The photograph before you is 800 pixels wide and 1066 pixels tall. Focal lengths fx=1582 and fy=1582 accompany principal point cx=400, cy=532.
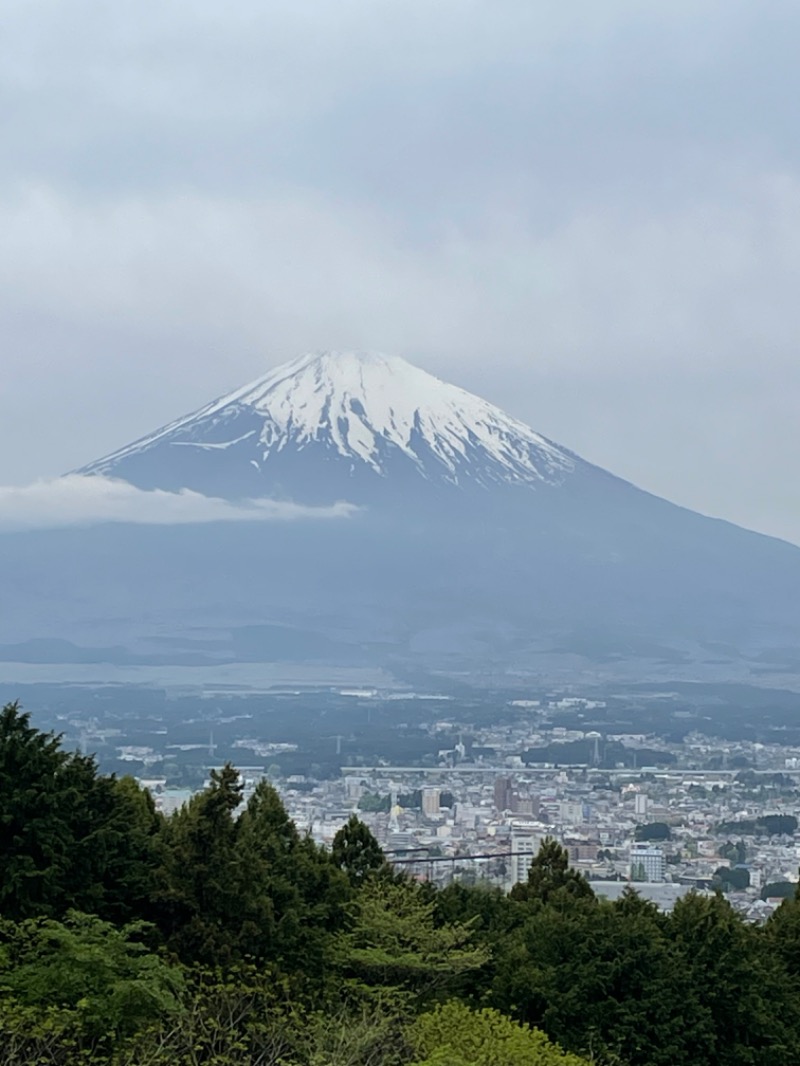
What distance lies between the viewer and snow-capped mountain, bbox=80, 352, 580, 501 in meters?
122

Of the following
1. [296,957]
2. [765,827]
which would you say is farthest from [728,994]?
[765,827]

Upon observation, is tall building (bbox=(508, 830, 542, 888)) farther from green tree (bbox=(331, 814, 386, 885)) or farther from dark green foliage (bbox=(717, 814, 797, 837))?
dark green foliage (bbox=(717, 814, 797, 837))

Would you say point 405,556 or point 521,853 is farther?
point 405,556

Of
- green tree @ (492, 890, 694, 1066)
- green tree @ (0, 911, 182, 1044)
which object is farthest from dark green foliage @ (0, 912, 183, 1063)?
green tree @ (492, 890, 694, 1066)

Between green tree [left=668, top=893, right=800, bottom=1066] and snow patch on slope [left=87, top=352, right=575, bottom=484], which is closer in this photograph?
green tree [left=668, top=893, right=800, bottom=1066]

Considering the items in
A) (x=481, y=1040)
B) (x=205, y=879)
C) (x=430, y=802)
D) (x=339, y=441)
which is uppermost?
(x=339, y=441)

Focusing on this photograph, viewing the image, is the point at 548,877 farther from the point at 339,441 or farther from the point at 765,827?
the point at 339,441

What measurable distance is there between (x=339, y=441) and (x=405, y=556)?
1674 centimetres

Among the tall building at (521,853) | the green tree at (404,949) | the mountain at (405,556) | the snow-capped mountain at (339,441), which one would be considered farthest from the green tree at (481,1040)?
the snow-capped mountain at (339,441)

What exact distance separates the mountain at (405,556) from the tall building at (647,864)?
57.9 meters

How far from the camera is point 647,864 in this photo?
110ft

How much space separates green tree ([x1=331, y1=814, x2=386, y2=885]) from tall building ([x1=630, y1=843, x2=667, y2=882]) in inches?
510

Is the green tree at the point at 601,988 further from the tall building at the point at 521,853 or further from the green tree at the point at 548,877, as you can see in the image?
the tall building at the point at 521,853

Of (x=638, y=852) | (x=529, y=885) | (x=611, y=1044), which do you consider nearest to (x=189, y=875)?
(x=611, y=1044)
